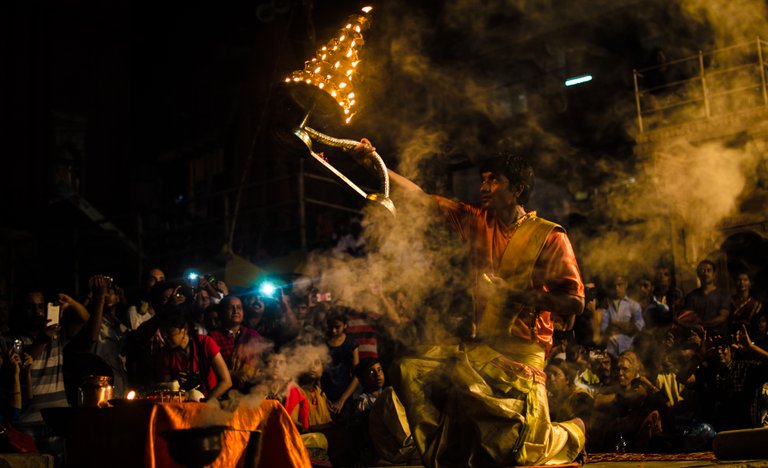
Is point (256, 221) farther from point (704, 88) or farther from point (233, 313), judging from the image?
point (233, 313)

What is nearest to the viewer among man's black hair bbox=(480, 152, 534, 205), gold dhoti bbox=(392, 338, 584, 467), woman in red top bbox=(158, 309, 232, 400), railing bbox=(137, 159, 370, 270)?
gold dhoti bbox=(392, 338, 584, 467)

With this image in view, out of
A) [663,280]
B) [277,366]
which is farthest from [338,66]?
[663,280]

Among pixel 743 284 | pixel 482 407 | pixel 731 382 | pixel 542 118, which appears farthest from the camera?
pixel 542 118

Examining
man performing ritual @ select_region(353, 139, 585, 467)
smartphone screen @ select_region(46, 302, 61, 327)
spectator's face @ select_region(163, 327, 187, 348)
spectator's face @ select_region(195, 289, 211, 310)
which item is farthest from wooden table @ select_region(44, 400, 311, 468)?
spectator's face @ select_region(195, 289, 211, 310)

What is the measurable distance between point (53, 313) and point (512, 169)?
4212 millimetres

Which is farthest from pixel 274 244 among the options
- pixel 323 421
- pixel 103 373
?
pixel 103 373

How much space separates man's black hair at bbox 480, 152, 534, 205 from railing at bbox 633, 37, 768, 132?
7.79m

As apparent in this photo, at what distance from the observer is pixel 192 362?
6016 mm

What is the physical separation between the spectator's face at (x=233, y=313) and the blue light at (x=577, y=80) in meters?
10.3

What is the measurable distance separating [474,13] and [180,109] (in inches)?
297

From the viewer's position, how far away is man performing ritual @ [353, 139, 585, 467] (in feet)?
15.2

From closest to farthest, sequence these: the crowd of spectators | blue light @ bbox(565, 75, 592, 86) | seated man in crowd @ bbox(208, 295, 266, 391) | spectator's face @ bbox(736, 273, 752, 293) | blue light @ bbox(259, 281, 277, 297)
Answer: the crowd of spectators
seated man in crowd @ bbox(208, 295, 266, 391)
spectator's face @ bbox(736, 273, 752, 293)
blue light @ bbox(259, 281, 277, 297)
blue light @ bbox(565, 75, 592, 86)

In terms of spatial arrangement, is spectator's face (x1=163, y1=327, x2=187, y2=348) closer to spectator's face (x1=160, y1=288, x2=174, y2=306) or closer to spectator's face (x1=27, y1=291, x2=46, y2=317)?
spectator's face (x1=160, y1=288, x2=174, y2=306)

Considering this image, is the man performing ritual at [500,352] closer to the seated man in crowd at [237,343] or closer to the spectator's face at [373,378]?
the seated man in crowd at [237,343]
